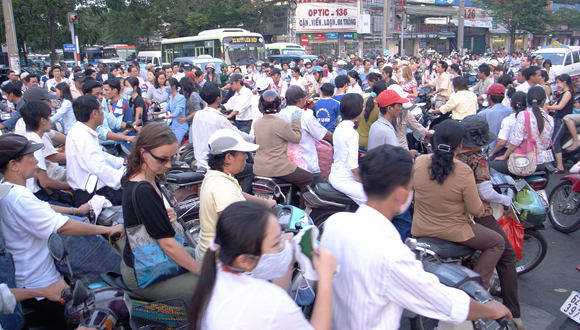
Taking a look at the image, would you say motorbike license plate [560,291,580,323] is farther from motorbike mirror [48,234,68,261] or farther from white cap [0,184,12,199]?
white cap [0,184,12,199]

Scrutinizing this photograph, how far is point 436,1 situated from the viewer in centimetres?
4953

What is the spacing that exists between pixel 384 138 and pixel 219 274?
296 centimetres

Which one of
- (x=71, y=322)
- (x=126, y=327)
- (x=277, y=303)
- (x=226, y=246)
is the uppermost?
(x=226, y=246)

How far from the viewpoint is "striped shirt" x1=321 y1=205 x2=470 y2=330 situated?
5.47 ft

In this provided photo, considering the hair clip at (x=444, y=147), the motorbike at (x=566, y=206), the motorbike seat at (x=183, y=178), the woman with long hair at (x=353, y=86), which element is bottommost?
the motorbike at (x=566, y=206)

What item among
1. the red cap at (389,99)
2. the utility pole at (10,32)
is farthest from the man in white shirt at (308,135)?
the utility pole at (10,32)

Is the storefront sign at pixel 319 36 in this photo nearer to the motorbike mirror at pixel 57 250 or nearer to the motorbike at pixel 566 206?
the motorbike at pixel 566 206

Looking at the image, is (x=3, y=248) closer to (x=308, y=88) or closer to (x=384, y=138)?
(x=384, y=138)

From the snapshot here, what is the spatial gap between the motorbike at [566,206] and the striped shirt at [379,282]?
392cm

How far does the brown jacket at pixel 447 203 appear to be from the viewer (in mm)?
2924

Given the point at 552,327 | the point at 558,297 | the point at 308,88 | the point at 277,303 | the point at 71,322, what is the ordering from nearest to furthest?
1. the point at 277,303
2. the point at 71,322
3. the point at 552,327
4. the point at 558,297
5. the point at 308,88

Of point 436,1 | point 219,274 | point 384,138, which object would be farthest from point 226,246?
point 436,1

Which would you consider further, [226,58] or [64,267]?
[226,58]

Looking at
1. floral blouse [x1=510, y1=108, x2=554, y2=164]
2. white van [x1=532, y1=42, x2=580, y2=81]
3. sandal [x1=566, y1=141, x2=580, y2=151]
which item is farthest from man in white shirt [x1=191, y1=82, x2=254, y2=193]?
white van [x1=532, y1=42, x2=580, y2=81]
